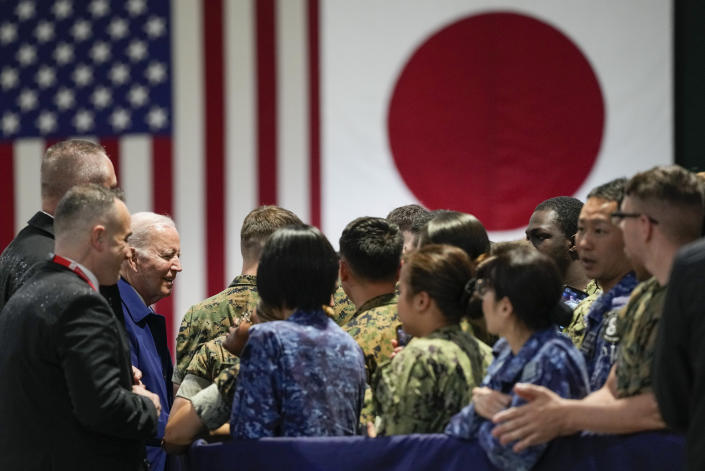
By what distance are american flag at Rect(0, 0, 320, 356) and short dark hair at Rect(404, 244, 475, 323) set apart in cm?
464

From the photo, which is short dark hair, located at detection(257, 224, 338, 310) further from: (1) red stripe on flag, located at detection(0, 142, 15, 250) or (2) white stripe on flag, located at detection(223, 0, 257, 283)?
(1) red stripe on flag, located at detection(0, 142, 15, 250)

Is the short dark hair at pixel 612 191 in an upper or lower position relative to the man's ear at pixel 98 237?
upper

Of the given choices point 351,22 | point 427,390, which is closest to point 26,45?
point 351,22

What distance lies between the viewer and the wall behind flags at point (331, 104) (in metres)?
7.51

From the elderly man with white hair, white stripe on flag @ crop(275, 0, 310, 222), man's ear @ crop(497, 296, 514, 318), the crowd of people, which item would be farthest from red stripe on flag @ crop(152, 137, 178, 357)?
man's ear @ crop(497, 296, 514, 318)

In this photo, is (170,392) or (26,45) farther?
(26,45)

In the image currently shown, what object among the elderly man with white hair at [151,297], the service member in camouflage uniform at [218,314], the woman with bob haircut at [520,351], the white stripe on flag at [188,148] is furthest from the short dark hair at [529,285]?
the white stripe on flag at [188,148]

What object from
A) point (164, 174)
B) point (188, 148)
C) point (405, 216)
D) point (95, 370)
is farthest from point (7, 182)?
point (95, 370)

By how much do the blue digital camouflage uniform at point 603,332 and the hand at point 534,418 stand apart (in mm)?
312

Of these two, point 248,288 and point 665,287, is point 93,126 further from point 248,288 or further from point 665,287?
point 665,287

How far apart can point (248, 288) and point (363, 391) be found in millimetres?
1129

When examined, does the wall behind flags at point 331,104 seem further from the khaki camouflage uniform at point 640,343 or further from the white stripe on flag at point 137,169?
the khaki camouflage uniform at point 640,343

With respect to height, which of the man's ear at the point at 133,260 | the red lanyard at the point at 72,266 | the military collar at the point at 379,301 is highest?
the red lanyard at the point at 72,266

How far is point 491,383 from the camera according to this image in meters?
2.91
